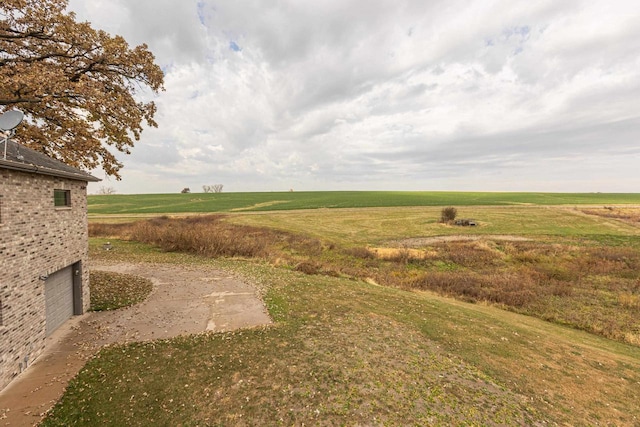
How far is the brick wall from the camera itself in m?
7.86

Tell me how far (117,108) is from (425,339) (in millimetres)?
17976

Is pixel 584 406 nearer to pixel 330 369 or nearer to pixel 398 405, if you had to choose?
pixel 398 405

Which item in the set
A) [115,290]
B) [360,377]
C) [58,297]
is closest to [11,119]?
[58,297]

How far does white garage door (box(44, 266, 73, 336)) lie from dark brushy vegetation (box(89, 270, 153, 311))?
4.36 feet

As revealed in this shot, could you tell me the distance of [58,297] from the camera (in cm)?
1117

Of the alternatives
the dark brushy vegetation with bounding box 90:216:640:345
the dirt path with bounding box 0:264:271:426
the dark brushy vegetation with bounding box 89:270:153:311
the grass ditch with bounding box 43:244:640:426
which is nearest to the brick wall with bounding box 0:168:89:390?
the dirt path with bounding box 0:264:271:426

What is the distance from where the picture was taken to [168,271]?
792 inches

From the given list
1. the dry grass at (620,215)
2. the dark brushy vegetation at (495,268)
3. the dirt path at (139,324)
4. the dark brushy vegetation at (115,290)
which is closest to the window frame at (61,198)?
the dirt path at (139,324)

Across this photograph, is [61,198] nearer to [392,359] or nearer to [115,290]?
[115,290]

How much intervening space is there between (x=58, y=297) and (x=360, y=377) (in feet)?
39.1

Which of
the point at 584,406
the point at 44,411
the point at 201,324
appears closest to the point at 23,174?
the point at 44,411

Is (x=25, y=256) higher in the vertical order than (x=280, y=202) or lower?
lower

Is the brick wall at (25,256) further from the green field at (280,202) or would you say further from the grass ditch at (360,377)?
the green field at (280,202)

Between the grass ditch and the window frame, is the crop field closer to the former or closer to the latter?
the grass ditch
